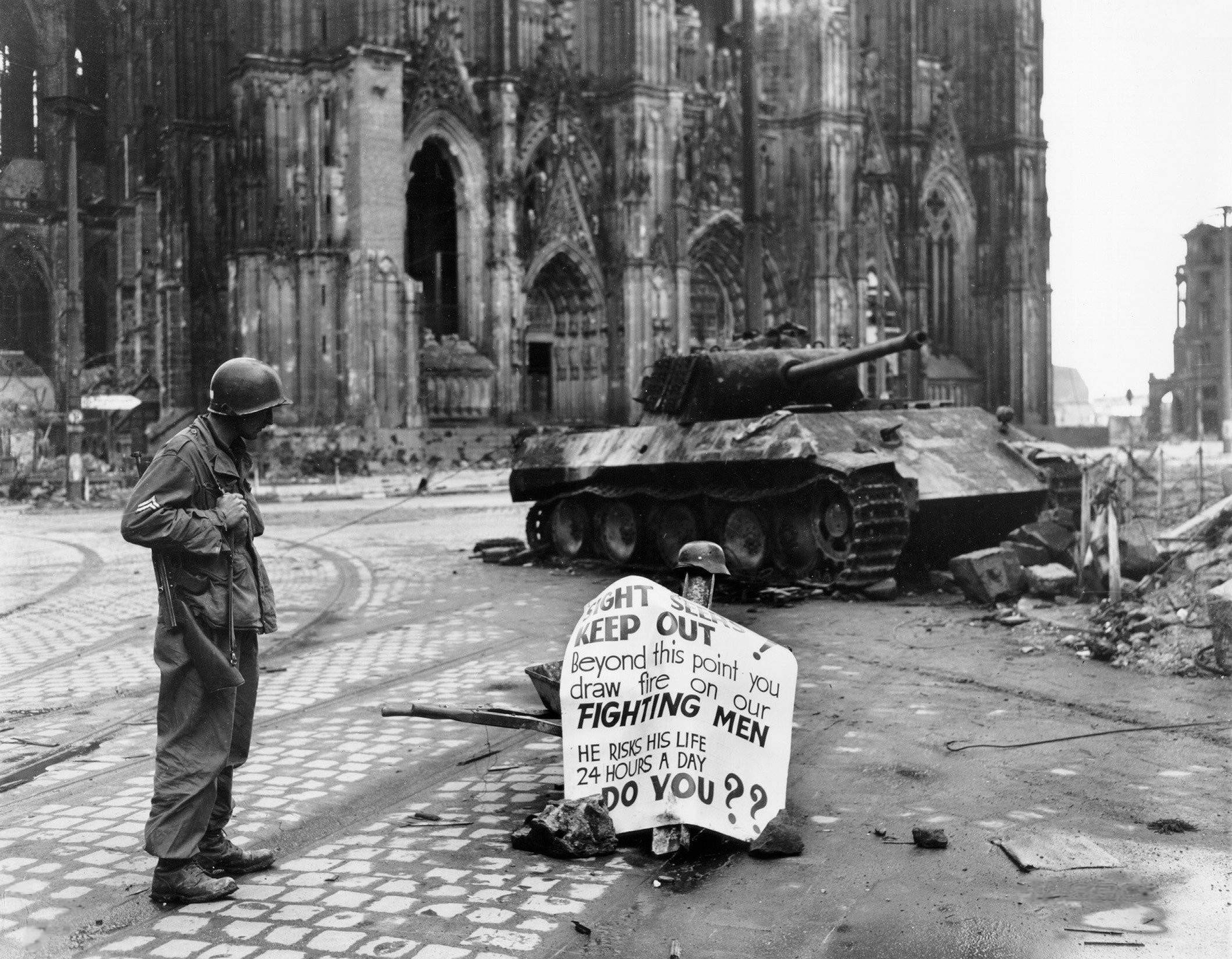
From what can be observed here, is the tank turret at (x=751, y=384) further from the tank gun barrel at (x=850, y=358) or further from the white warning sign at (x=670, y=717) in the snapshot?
the white warning sign at (x=670, y=717)

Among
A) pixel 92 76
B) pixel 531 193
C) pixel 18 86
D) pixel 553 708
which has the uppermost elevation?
pixel 92 76

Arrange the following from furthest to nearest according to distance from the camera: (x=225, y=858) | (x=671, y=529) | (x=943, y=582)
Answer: (x=671, y=529) < (x=943, y=582) < (x=225, y=858)

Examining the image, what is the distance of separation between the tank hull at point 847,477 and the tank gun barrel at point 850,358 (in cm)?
65

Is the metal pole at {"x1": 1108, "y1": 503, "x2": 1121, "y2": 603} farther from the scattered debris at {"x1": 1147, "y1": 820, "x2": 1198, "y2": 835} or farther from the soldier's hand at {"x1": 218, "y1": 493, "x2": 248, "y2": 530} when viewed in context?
the soldier's hand at {"x1": 218, "y1": 493, "x2": 248, "y2": 530}

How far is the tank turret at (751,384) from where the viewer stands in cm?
1442

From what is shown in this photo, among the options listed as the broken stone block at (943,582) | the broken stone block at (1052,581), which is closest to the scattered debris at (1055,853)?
the broken stone block at (1052,581)

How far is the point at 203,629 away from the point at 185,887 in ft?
2.89

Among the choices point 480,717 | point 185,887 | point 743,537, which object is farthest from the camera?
point 743,537

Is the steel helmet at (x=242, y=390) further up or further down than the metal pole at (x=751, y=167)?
further down

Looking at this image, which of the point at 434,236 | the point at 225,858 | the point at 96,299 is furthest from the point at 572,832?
the point at 96,299

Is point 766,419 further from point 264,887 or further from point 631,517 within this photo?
point 264,887

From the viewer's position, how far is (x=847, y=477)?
38.5 ft

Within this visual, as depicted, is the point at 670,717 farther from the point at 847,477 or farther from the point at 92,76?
the point at 92,76

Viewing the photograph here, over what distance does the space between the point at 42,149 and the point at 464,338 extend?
24.6 metres
